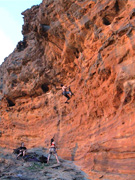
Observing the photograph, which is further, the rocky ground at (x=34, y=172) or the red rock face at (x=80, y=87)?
the red rock face at (x=80, y=87)

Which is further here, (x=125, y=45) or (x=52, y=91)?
(x=52, y=91)

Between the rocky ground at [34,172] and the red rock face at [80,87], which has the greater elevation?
the red rock face at [80,87]

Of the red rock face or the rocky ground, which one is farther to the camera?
the red rock face

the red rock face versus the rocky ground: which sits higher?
the red rock face

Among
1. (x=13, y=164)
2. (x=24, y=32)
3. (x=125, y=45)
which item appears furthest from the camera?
(x=24, y=32)

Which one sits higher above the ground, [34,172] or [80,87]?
[80,87]

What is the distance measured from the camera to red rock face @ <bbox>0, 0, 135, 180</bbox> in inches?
283

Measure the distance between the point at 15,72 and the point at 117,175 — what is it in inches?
529

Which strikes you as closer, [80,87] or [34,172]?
[34,172]

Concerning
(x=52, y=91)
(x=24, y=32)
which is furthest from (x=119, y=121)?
(x=24, y=32)

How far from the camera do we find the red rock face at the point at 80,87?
7.20 meters

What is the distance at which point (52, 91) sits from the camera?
566 inches

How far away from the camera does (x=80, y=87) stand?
Result: 37.5 ft

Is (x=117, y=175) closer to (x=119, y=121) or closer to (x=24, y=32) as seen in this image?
(x=119, y=121)
